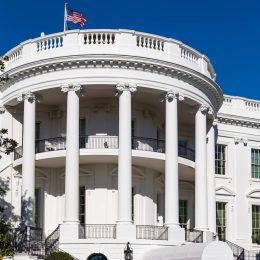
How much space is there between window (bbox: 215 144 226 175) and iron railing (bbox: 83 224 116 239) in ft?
37.0

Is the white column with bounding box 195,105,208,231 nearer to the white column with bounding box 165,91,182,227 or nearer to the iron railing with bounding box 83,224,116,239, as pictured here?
the white column with bounding box 165,91,182,227

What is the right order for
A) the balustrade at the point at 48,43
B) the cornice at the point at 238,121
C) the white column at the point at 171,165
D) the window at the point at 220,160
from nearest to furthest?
the white column at the point at 171,165 → the balustrade at the point at 48,43 → the window at the point at 220,160 → the cornice at the point at 238,121

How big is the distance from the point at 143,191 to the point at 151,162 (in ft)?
5.59

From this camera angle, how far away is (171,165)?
33906 mm

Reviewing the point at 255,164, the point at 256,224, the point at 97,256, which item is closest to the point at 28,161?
the point at 97,256

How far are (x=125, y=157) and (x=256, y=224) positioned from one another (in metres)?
14.4

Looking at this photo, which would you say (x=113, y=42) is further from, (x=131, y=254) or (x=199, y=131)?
(x=131, y=254)

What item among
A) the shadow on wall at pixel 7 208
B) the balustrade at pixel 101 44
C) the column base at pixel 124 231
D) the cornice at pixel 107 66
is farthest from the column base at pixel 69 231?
the balustrade at pixel 101 44

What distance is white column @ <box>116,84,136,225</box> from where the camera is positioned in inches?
1272

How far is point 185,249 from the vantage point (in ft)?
98.7

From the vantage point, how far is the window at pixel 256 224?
1713 inches

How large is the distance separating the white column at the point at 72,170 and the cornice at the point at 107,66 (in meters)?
1.11

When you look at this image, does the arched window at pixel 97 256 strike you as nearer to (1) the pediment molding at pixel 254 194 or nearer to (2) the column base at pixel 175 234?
(2) the column base at pixel 175 234

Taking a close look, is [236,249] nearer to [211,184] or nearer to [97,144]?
[211,184]
